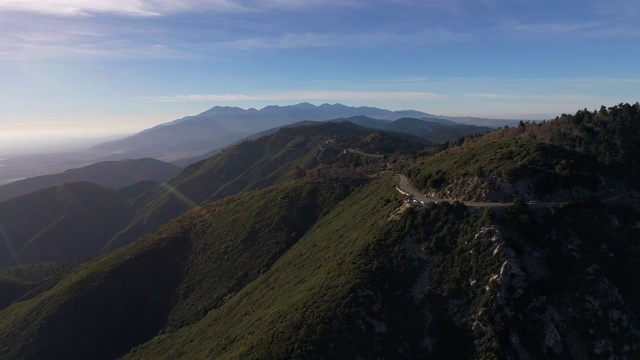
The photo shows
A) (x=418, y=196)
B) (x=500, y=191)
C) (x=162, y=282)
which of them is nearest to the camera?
(x=500, y=191)

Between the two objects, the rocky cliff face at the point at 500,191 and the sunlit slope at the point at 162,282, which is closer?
Result: the rocky cliff face at the point at 500,191

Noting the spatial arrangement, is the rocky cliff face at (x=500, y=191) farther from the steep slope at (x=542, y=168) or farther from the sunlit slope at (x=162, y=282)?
the sunlit slope at (x=162, y=282)

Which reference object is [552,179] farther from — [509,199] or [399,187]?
[399,187]

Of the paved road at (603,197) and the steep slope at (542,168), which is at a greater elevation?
the steep slope at (542,168)

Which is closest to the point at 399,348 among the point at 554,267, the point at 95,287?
the point at 554,267

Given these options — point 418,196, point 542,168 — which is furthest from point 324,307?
point 542,168

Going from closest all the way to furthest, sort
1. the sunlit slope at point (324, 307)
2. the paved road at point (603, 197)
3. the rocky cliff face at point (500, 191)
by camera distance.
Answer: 1. the sunlit slope at point (324, 307)
2. the paved road at point (603, 197)
3. the rocky cliff face at point (500, 191)

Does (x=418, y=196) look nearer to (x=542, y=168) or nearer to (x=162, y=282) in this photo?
(x=542, y=168)

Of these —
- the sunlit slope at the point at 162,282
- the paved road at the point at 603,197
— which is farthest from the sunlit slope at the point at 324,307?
the sunlit slope at the point at 162,282

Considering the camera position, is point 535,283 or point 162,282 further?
point 162,282

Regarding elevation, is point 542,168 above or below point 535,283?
above
